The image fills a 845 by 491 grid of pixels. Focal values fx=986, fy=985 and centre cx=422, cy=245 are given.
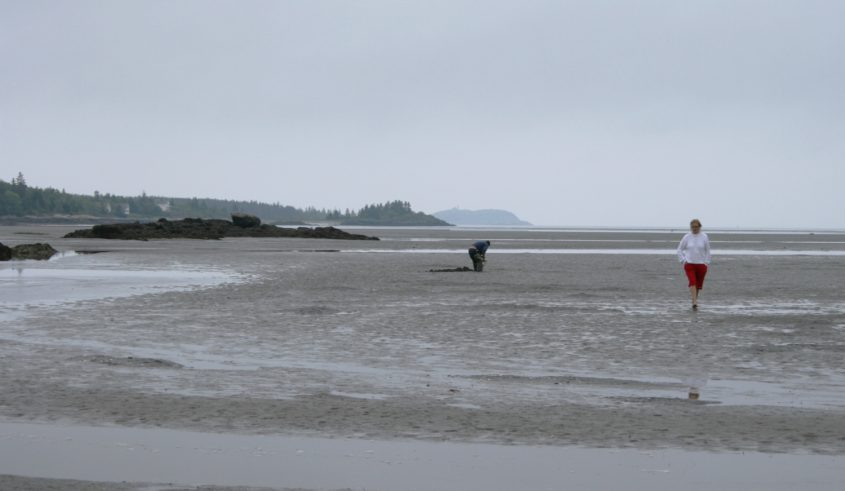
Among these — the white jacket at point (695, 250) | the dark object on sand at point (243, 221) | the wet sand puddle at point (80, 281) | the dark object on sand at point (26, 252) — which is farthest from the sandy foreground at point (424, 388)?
the dark object on sand at point (243, 221)

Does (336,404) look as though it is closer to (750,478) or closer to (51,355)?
(750,478)

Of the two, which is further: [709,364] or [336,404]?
[709,364]

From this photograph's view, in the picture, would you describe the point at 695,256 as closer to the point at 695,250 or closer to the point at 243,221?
the point at 695,250

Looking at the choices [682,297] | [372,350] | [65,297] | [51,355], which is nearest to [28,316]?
[65,297]

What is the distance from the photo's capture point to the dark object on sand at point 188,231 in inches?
2731

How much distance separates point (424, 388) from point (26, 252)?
32382mm

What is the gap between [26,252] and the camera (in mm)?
38625

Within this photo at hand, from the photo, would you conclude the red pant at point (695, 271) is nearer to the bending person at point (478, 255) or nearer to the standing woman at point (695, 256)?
the standing woman at point (695, 256)

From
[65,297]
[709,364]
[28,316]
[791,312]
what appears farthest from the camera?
[65,297]

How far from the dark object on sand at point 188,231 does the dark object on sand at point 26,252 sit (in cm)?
2720

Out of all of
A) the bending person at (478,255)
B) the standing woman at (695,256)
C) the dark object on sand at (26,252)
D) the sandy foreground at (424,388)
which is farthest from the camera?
the dark object on sand at (26,252)

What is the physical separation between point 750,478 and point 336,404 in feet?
13.0

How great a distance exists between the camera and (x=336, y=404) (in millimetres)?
9219

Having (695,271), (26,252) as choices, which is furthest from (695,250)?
(26,252)
